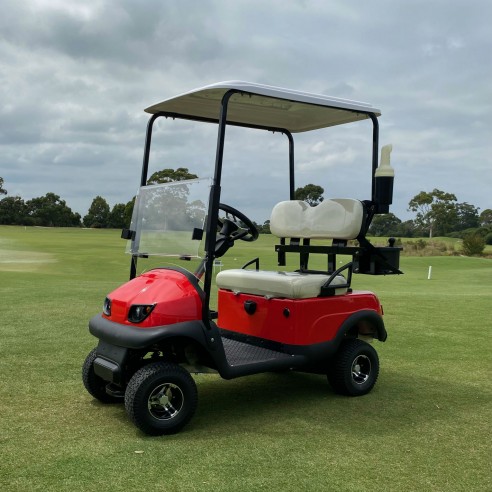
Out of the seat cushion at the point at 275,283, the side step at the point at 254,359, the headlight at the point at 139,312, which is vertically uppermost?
the seat cushion at the point at 275,283

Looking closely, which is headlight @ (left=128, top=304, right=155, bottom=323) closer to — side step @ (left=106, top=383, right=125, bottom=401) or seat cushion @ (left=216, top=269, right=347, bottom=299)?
side step @ (left=106, top=383, right=125, bottom=401)

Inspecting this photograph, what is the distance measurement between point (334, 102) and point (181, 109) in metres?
1.33

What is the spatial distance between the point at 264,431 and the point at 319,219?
203cm

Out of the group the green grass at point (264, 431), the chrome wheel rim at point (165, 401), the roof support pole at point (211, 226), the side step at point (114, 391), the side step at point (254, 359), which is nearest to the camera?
the green grass at point (264, 431)

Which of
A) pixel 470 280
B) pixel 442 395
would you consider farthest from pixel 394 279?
pixel 442 395

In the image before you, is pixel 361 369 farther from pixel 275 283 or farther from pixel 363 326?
pixel 275 283

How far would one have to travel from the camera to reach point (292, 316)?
456cm

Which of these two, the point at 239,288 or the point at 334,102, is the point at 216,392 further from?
the point at 334,102

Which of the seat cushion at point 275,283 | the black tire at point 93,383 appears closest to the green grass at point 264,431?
the black tire at point 93,383

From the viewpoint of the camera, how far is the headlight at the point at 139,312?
3941 mm

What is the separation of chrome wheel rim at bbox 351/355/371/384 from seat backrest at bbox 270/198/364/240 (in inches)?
41.5

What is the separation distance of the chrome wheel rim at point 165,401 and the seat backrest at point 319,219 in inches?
76.5

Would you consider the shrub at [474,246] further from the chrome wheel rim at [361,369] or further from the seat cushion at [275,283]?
the seat cushion at [275,283]

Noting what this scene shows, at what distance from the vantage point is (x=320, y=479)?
3.20m
